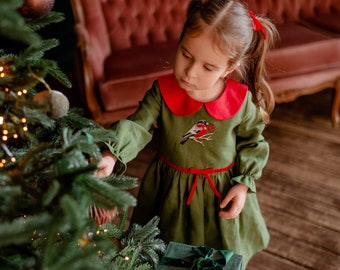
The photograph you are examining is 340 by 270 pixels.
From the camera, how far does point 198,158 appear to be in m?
1.51

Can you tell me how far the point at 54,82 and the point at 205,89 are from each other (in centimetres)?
218

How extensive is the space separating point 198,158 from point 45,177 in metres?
0.64

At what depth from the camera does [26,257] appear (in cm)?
88

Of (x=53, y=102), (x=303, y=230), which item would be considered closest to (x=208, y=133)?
(x=53, y=102)

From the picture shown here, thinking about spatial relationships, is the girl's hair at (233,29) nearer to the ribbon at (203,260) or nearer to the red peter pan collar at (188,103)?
the red peter pan collar at (188,103)

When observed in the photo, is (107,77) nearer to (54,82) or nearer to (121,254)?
(54,82)

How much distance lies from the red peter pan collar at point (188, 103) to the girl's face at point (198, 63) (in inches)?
3.3

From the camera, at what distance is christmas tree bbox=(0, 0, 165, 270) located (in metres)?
0.79

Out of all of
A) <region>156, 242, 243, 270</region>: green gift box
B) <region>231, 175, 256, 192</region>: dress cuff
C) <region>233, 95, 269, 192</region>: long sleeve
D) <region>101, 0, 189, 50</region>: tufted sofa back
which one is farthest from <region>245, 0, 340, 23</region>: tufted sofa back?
<region>156, 242, 243, 270</region>: green gift box

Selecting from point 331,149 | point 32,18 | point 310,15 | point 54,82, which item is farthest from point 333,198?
point 54,82

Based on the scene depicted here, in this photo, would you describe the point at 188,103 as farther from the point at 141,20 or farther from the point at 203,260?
the point at 141,20

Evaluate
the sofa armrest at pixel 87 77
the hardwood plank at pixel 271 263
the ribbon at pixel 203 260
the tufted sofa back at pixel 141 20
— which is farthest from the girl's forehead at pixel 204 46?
the tufted sofa back at pixel 141 20

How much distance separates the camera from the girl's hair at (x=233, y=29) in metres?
1.30

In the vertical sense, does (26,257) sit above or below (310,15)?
above
